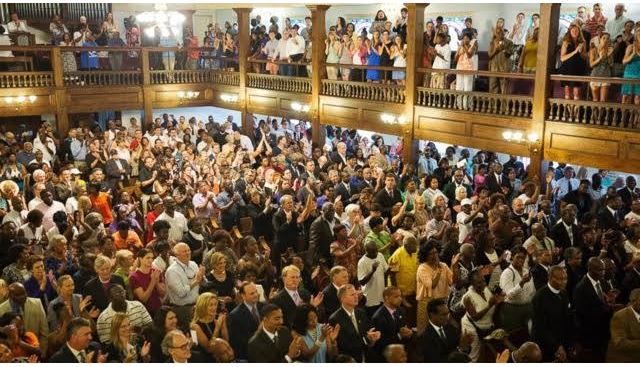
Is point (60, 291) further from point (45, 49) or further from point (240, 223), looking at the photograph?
point (45, 49)

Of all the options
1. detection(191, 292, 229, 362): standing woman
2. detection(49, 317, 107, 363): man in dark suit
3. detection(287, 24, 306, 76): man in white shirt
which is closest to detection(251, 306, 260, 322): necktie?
detection(191, 292, 229, 362): standing woman

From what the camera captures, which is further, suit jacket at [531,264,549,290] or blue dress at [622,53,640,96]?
blue dress at [622,53,640,96]

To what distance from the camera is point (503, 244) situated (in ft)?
27.6

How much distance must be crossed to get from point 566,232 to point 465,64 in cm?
505

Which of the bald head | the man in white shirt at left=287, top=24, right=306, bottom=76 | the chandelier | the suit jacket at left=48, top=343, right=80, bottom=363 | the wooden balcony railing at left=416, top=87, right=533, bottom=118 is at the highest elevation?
the chandelier

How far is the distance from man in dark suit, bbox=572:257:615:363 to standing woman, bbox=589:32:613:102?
5.12 meters

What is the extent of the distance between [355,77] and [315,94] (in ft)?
4.00

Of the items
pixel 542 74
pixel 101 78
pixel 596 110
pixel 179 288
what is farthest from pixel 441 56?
pixel 101 78

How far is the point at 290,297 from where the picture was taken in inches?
237

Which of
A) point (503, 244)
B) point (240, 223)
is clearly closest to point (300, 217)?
point (240, 223)

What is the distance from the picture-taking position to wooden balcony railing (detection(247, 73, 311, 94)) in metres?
16.4

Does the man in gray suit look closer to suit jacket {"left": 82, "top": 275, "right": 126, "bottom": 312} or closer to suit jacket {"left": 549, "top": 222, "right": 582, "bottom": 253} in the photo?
suit jacket {"left": 82, "top": 275, "right": 126, "bottom": 312}

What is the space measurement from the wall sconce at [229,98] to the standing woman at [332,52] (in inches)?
155

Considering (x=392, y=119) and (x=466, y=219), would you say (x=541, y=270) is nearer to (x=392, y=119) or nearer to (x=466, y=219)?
(x=466, y=219)
